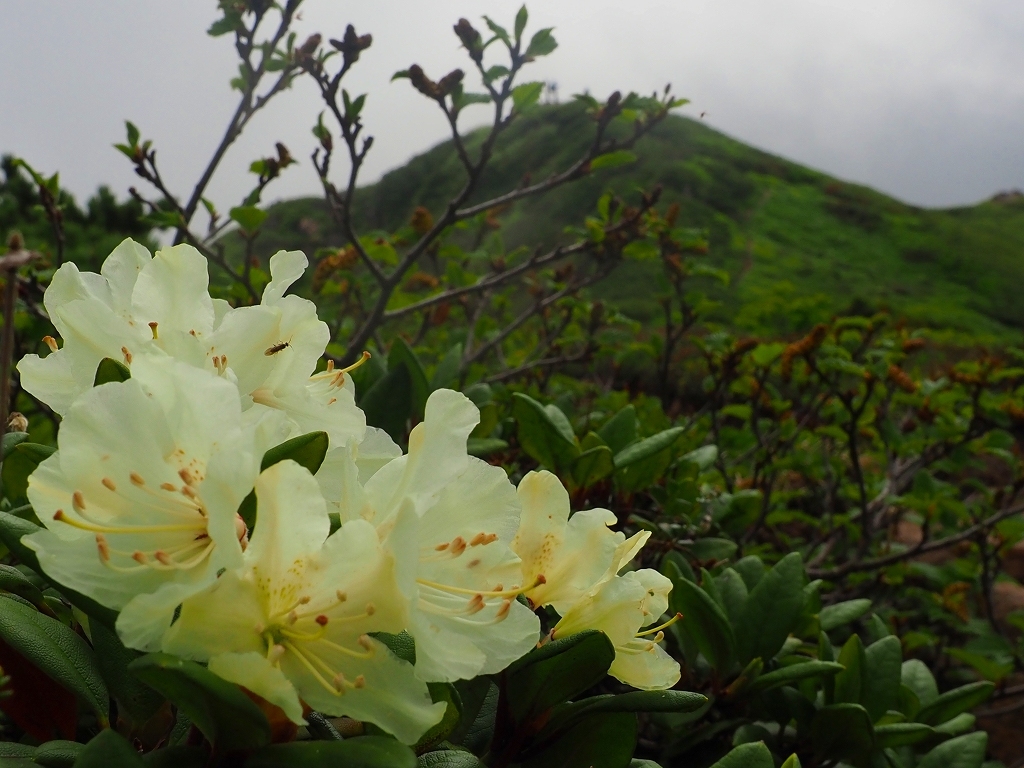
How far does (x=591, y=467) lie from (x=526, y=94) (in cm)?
144

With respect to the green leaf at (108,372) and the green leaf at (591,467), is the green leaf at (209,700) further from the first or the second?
the green leaf at (591,467)

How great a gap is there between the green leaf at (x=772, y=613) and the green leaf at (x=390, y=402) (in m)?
0.69

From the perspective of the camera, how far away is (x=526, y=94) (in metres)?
2.39

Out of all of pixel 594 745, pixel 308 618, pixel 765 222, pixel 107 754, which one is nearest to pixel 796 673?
pixel 594 745

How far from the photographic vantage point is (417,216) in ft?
9.50

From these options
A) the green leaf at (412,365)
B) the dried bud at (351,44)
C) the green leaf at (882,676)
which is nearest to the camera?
the green leaf at (882,676)

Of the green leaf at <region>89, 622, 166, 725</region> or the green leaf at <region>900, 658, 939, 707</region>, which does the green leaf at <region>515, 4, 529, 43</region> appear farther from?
the green leaf at <region>89, 622, 166, 725</region>

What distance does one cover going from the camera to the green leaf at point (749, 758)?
88cm

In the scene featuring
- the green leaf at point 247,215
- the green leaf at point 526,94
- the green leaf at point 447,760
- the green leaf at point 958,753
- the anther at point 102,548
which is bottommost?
the green leaf at point 958,753

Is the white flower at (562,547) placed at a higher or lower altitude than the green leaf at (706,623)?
higher

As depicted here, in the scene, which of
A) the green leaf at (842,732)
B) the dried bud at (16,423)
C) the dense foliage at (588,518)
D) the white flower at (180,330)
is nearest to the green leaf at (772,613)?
the dense foliage at (588,518)

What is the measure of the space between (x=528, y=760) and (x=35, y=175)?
2.21m

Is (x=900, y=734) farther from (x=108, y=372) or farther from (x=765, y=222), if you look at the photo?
(x=765, y=222)

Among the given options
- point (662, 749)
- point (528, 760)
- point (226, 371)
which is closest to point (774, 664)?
point (662, 749)
